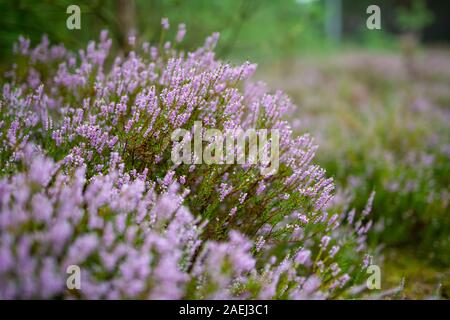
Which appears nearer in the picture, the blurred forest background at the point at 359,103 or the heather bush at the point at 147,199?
the heather bush at the point at 147,199

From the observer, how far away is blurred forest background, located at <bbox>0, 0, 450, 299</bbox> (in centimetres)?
347

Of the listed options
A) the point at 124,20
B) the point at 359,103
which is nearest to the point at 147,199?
the point at 124,20

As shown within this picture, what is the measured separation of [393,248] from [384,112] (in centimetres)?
329

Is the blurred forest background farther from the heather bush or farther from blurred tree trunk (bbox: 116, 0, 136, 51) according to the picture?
the heather bush

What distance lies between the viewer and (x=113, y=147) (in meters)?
2.15

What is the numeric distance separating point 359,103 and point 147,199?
608 centimetres

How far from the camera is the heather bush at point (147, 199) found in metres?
1.48

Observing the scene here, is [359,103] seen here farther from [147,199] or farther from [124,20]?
[147,199]

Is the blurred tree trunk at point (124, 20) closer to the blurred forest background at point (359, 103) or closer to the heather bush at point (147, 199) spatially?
the blurred forest background at point (359, 103)

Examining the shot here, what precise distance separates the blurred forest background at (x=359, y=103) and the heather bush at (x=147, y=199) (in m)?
0.55

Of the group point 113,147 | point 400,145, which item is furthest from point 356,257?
point 400,145

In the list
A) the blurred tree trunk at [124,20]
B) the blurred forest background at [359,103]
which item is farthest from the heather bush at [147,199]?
the blurred tree trunk at [124,20]

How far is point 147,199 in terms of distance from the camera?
1.82 m

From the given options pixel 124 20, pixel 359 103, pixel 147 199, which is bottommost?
pixel 147 199
